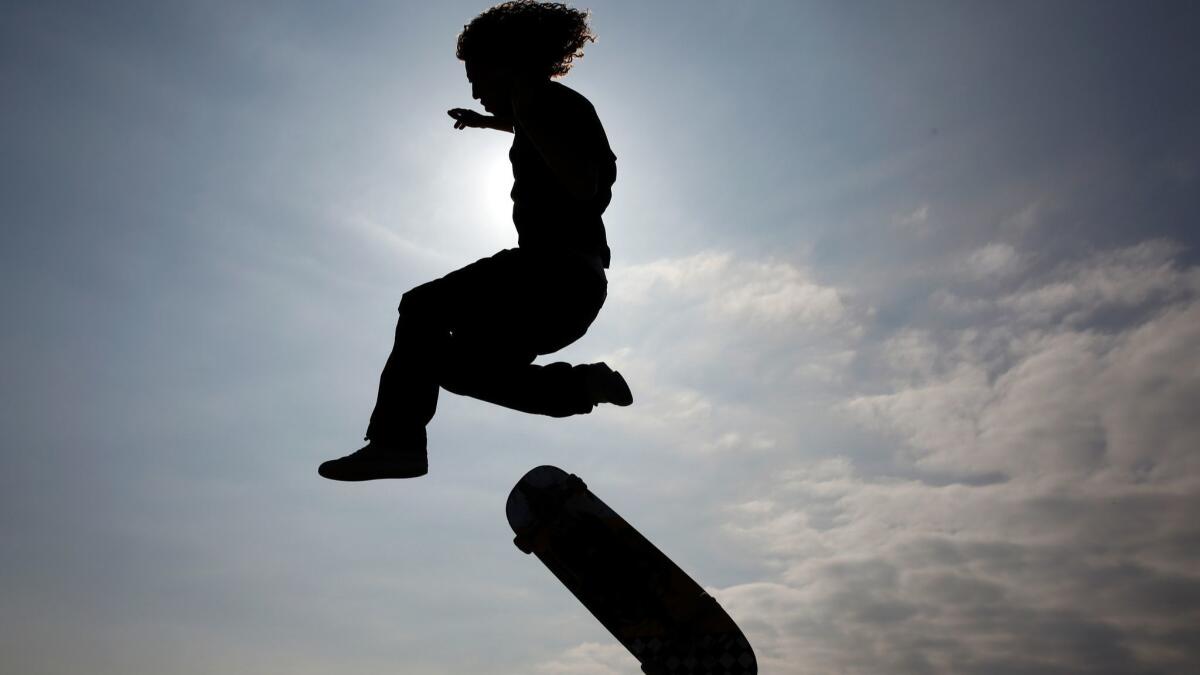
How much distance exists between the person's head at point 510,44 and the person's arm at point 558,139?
0.25m

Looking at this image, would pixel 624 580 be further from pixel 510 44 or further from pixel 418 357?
pixel 510 44

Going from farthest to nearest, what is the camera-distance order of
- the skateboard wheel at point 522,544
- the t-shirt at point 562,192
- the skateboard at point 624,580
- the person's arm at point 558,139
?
the skateboard wheel at point 522,544 < the skateboard at point 624,580 < the t-shirt at point 562,192 < the person's arm at point 558,139

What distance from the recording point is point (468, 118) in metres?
4.63

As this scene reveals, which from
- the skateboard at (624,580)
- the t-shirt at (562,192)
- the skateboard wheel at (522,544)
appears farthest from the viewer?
the skateboard wheel at (522,544)

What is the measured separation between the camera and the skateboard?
4.05m

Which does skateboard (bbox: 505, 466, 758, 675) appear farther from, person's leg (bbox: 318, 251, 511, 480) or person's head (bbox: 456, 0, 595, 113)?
person's head (bbox: 456, 0, 595, 113)

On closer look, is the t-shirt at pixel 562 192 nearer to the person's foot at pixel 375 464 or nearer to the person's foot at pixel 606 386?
the person's foot at pixel 606 386

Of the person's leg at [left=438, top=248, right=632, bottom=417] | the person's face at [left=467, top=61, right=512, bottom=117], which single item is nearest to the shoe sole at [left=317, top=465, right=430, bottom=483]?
the person's leg at [left=438, top=248, right=632, bottom=417]

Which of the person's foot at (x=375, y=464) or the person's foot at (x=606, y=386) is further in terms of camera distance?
the person's foot at (x=606, y=386)

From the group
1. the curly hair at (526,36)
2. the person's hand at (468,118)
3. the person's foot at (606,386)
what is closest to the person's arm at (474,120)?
the person's hand at (468,118)

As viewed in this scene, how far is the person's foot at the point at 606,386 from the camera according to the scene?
410 cm

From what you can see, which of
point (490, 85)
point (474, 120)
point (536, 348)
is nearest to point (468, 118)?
point (474, 120)

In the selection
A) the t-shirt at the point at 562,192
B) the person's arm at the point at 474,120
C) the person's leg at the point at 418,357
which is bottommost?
the person's leg at the point at 418,357

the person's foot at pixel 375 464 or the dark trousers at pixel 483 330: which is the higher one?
the dark trousers at pixel 483 330
